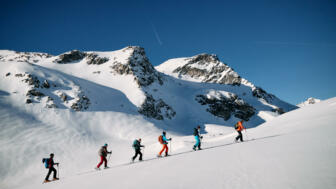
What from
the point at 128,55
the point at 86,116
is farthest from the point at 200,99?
the point at 86,116

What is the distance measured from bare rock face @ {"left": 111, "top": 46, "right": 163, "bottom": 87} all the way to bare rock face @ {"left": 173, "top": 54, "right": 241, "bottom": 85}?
129 ft

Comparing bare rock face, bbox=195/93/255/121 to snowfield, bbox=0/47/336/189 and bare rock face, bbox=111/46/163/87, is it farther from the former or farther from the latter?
bare rock face, bbox=111/46/163/87

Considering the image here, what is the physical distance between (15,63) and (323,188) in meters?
62.9

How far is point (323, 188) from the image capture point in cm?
289

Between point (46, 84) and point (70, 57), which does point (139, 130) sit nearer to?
point (46, 84)

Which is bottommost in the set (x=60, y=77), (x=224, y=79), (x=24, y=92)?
(x=24, y=92)

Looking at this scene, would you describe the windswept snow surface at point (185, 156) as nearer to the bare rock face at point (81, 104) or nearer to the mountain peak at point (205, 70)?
the bare rock face at point (81, 104)

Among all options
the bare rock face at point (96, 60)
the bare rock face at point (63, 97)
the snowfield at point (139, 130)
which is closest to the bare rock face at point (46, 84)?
the snowfield at point (139, 130)

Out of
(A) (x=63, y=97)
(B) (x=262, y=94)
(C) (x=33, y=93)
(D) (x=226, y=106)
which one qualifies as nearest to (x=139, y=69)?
(A) (x=63, y=97)

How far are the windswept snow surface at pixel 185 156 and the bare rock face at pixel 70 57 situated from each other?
145 feet

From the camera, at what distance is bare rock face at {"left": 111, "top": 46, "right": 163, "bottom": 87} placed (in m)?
64.6

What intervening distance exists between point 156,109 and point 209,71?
65.7 meters

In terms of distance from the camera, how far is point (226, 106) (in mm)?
75188

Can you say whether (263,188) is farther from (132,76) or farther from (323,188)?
(132,76)
